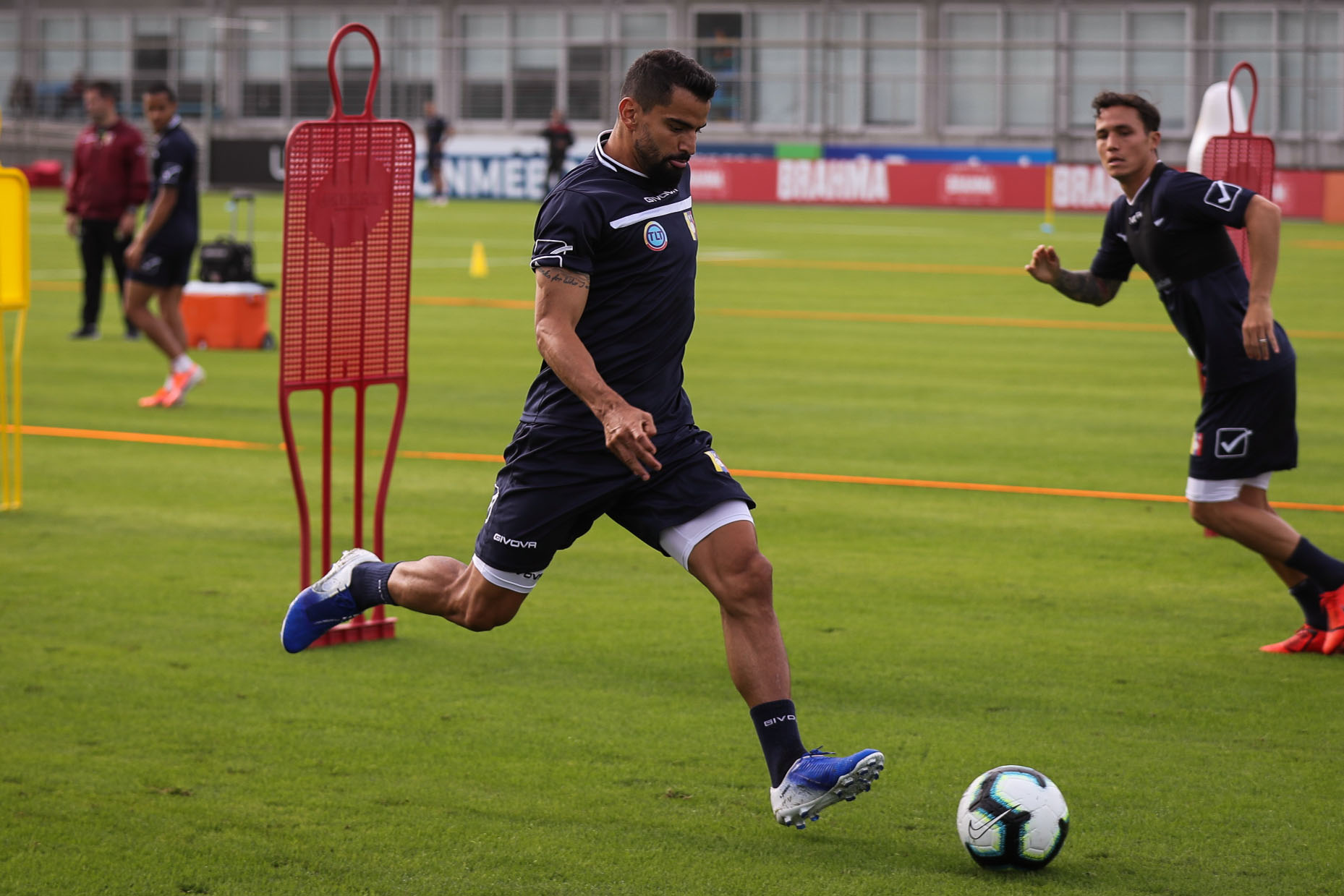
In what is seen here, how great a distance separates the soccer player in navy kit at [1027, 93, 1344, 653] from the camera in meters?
7.20

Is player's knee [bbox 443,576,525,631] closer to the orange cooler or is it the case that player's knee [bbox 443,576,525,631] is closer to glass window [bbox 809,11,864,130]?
the orange cooler

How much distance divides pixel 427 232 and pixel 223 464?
23706 mm

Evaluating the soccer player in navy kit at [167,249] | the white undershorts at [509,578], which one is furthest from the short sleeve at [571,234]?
the soccer player in navy kit at [167,249]

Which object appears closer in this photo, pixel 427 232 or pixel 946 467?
pixel 946 467

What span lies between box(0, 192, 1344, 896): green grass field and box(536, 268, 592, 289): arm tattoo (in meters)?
1.72

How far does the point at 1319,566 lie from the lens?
7332 millimetres

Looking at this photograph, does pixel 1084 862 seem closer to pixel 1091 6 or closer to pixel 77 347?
pixel 77 347

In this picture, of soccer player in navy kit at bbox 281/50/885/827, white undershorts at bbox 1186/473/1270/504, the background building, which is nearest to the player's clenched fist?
white undershorts at bbox 1186/473/1270/504

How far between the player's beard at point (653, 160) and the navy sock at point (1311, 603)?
3.75 m

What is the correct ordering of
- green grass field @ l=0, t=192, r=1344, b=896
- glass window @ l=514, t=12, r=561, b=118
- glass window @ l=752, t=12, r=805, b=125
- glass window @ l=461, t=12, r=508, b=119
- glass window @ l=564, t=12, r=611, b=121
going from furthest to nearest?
glass window @ l=461, t=12, r=508, b=119
glass window @ l=514, t=12, r=561, b=118
glass window @ l=564, t=12, r=611, b=121
glass window @ l=752, t=12, r=805, b=125
green grass field @ l=0, t=192, r=1344, b=896

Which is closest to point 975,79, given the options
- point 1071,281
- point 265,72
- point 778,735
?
point 265,72

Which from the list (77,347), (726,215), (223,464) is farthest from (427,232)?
(223,464)

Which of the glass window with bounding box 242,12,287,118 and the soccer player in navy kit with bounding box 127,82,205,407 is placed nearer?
the soccer player in navy kit with bounding box 127,82,205,407

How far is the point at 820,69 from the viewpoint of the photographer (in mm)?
51344
